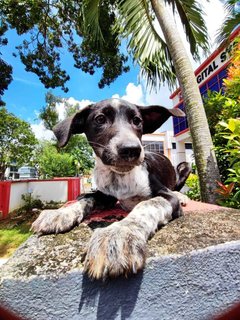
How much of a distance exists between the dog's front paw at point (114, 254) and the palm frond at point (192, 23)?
5.67 meters

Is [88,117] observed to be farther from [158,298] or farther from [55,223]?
[158,298]

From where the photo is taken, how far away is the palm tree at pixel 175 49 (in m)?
3.94

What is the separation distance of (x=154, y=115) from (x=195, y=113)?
6.24 ft

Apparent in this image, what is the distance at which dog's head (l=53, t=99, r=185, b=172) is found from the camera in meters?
1.77

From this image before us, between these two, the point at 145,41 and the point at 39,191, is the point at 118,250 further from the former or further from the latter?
the point at 39,191

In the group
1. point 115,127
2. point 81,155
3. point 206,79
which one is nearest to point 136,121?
point 115,127

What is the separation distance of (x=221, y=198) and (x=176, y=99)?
2156 centimetres

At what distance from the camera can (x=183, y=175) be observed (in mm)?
3850

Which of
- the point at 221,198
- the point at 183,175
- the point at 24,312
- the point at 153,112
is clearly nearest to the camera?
the point at 24,312

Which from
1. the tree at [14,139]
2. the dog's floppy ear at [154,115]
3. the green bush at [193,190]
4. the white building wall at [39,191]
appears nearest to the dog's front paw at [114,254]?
the dog's floppy ear at [154,115]

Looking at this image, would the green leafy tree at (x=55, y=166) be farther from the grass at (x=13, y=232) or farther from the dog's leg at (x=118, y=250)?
the dog's leg at (x=118, y=250)

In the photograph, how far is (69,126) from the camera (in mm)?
2074

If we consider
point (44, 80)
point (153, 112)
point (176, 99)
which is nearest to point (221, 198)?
A: point (153, 112)

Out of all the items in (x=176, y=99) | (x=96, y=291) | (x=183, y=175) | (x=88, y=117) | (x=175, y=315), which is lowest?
(x=175, y=315)
